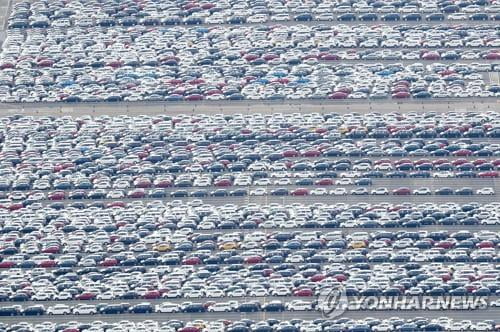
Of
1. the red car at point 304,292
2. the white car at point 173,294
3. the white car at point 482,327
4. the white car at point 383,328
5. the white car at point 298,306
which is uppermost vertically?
the white car at point 173,294

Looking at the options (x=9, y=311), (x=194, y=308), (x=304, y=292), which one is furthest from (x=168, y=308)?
(x=9, y=311)

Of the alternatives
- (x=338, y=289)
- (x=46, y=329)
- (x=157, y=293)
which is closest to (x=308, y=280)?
(x=338, y=289)

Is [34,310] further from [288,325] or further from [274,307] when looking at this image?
[288,325]

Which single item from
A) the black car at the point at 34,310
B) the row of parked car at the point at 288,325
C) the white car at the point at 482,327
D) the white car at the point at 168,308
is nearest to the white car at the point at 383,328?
the row of parked car at the point at 288,325

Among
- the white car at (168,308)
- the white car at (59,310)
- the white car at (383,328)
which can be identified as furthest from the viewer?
the white car at (59,310)

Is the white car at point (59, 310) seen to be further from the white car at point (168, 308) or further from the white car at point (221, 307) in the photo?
the white car at point (221, 307)
